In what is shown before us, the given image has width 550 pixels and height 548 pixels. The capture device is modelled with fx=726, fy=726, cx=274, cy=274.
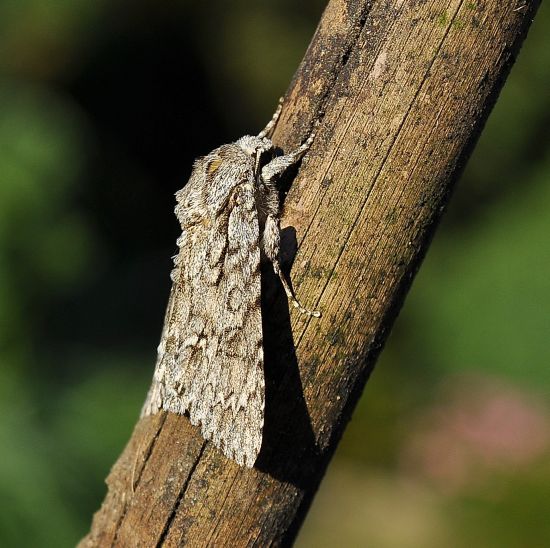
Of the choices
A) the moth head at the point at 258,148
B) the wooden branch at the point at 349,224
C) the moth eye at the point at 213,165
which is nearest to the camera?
the wooden branch at the point at 349,224

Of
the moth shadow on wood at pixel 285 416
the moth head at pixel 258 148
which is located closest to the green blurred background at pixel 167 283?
the moth shadow on wood at pixel 285 416

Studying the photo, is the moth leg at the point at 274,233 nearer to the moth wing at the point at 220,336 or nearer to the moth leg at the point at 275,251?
the moth leg at the point at 275,251

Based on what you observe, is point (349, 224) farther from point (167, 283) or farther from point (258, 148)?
point (167, 283)

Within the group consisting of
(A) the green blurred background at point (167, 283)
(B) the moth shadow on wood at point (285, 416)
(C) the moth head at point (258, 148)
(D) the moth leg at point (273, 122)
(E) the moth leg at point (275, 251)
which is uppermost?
(A) the green blurred background at point (167, 283)

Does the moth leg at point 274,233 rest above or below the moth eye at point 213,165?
below

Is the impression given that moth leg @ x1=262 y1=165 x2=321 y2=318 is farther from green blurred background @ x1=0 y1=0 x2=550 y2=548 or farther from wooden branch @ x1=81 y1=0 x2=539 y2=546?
green blurred background @ x1=0 y1=0 x2=550 y2=548

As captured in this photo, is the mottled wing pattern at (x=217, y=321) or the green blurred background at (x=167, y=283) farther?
the green blurred background at (x=167, y=283)

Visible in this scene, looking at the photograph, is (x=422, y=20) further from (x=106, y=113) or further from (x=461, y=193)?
(x=106, y=113)
